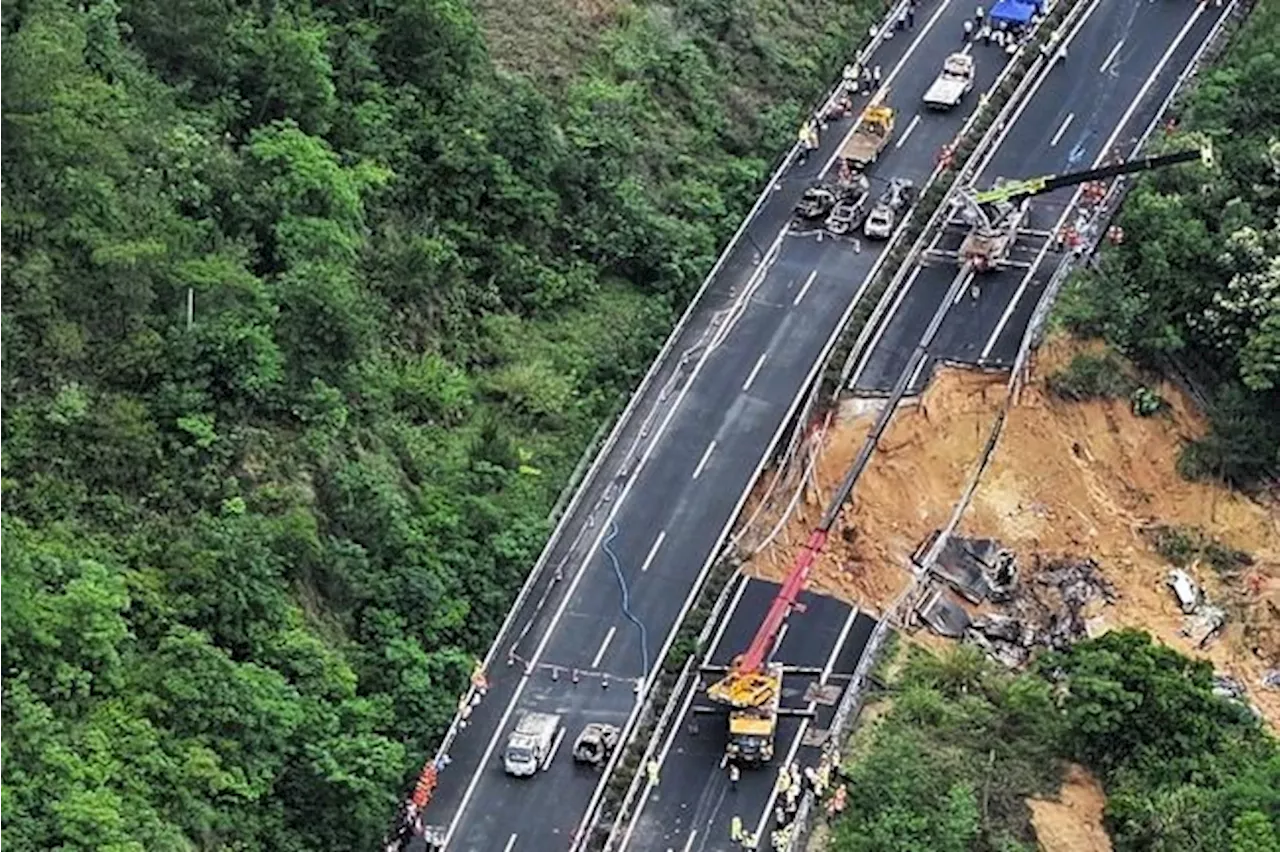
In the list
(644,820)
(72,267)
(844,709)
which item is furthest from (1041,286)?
(72,267)

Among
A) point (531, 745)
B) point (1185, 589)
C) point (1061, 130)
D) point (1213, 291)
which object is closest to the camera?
point (531, 745)

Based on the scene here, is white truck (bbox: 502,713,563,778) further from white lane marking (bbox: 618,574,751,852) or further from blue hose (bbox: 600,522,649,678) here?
blue hose (bbox: 600,522,649,678)

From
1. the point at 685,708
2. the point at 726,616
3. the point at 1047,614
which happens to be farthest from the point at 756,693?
the point at 1047,614

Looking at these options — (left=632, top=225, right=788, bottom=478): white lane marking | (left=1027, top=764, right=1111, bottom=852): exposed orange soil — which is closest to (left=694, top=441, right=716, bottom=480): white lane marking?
(left=632, top=225, right=788, bottom=478): white lane marking

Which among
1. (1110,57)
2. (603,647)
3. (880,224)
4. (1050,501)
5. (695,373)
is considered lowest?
(603,647)

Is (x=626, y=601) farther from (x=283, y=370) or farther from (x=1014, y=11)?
(x=1014, y=11)

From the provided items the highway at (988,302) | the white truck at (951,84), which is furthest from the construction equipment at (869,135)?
the highway at (988,302)
